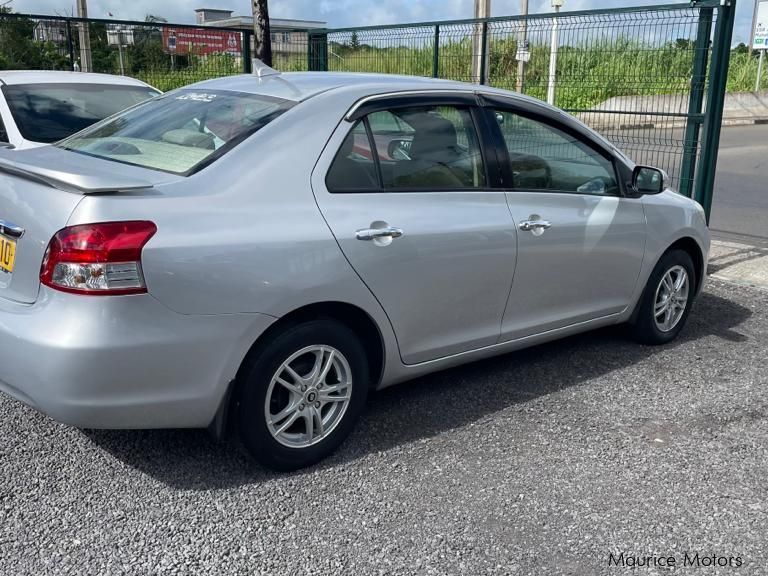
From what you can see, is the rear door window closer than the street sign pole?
Yes

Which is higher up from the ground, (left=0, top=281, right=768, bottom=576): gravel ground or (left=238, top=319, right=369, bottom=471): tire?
(left=238, top=319, right=369, bottom=471): tire

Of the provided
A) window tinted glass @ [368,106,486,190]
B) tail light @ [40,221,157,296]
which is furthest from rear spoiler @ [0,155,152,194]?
window tinted glass @ [368,106,486,190]

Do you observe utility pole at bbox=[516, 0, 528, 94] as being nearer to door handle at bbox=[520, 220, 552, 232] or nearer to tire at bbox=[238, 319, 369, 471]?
door handle at bbox=[520, 220, 552, 232]

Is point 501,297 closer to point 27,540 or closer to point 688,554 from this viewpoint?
point 688,554

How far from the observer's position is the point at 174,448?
3.71 meters

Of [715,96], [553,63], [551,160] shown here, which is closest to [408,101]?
[551,160]

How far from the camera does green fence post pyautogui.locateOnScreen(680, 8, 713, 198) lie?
21.6 ft

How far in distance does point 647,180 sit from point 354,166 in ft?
7.13

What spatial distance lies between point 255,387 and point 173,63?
8.08 metres

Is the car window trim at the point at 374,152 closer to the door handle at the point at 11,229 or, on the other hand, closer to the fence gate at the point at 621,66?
the door handle at the point at 11,229

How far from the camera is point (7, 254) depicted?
317 centimetres

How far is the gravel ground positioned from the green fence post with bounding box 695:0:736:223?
9.24ft

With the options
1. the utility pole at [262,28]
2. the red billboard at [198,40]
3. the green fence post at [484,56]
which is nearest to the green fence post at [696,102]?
the green fence post at [484,56]

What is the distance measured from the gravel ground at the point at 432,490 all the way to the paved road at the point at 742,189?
5.45m
